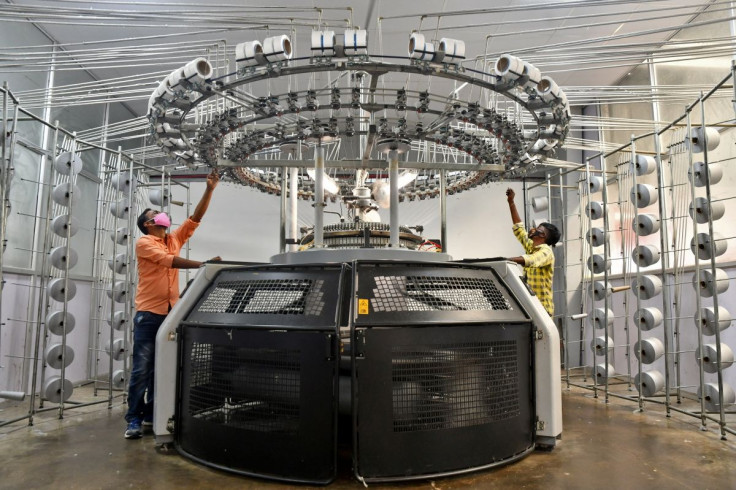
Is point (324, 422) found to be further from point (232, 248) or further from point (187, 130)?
point (232, 248)

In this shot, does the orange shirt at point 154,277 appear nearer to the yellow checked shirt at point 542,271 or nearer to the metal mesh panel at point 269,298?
the metal mesh panel at point 269,298

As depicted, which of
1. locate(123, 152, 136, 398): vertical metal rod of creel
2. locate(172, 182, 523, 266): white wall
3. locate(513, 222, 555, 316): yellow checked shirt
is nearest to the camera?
locate(513, 222, 555, 316): yellow checked shirt

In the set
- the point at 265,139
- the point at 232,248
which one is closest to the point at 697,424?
the point at 265,139

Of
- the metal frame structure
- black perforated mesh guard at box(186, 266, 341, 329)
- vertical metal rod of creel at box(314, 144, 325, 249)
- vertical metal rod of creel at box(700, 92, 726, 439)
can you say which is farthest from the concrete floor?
vertical metal rod of creel at box(314, 144, 325, 249)

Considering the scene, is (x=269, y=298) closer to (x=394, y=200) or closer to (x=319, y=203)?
(x=319, y=203)

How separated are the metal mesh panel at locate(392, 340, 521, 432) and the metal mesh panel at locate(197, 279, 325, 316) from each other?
0.55m

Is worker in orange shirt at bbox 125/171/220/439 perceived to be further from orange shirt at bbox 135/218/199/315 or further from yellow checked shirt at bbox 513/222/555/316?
yellow checked shirt at bbox 513/222/555/316

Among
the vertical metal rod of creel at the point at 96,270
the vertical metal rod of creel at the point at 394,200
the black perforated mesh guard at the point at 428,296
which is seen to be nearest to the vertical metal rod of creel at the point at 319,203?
the vertical metal rod of creel at the point at 394,200

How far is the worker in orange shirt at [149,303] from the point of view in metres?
3.58

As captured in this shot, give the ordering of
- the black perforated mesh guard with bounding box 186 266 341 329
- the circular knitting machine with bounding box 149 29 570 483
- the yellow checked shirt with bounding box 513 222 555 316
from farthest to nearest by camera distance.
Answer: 1. the yellow checked shirt with bounding box 513 222 555 316
2. the black perforated mesh guard with bounding box 186 266 341 329
3. the circular knitting machine with bounding box 149 29 570 483

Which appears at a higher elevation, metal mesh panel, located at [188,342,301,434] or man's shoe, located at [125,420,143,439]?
metal mesh panel, located at [188,342,301,434]

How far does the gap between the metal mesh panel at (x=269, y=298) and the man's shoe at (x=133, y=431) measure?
42.7 inches

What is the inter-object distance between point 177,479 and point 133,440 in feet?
3.18

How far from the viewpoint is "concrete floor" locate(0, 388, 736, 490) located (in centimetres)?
265
